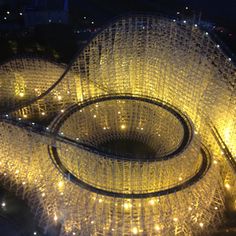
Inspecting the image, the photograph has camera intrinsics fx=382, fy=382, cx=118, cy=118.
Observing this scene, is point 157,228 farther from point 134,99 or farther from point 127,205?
point 134,99

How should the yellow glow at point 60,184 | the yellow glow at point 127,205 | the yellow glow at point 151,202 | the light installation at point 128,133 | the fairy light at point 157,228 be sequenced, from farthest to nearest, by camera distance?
the yellow glow at point 60,184 < the light installation at point 128,133 < the fairy light at point 157,228 < the yellow glow at point 151,202 < the yellow glow at point 127,205

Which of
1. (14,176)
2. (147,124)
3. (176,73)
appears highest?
(176,73)

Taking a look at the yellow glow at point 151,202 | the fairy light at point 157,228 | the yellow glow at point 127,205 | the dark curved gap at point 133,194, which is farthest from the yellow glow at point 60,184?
the fairy light at point 157,228

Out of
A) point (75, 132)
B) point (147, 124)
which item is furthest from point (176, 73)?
point (75, 132)

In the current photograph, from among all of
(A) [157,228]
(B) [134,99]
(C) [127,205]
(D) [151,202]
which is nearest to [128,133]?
(B) [134,99]

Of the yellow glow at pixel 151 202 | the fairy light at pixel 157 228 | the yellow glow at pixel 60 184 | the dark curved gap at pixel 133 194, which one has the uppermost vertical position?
the dark curved gap at pixel 133 194

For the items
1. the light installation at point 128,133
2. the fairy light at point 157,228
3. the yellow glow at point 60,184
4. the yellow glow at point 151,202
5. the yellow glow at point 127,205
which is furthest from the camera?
the yellow glow at point 60,184

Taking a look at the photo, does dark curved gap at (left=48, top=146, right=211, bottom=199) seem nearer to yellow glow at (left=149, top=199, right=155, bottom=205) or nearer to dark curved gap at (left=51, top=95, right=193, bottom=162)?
yellow glow at (left=149, top=199, right=155, bottom=205)

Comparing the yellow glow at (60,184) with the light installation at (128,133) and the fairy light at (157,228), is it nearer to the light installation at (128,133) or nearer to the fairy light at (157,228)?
the light installation at (128,133)

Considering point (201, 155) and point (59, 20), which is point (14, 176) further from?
point (59, 20)
